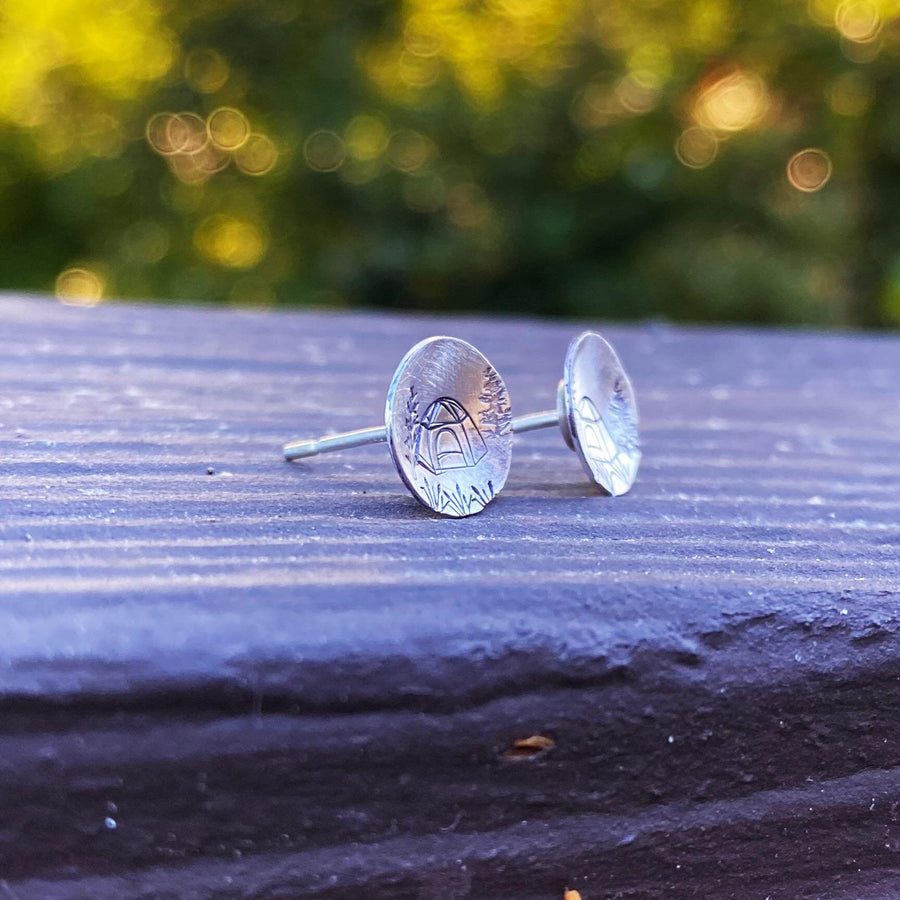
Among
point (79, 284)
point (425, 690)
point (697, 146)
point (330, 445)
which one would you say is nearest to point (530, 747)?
point (425, 690)

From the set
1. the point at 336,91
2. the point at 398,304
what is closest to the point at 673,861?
the point at 398,304

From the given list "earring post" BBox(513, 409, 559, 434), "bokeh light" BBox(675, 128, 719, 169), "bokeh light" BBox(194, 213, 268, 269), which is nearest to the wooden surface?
"earring post" BBox(513, 409, 559, 434)

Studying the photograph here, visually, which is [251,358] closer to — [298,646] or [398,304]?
[298,646]

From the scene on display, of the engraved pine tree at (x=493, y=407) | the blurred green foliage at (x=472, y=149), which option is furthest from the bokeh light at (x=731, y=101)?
the engraved pine tree at (x=493, y=407)

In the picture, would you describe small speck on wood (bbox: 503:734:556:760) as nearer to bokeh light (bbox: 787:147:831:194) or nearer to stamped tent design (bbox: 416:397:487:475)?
stamped tent design (bbox: 416:397:487:475)

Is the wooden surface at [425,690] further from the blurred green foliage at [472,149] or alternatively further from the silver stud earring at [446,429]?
the blurred green foliage at [472,149]

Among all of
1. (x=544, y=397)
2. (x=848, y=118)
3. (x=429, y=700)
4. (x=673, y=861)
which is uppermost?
(x=848, y=118)
